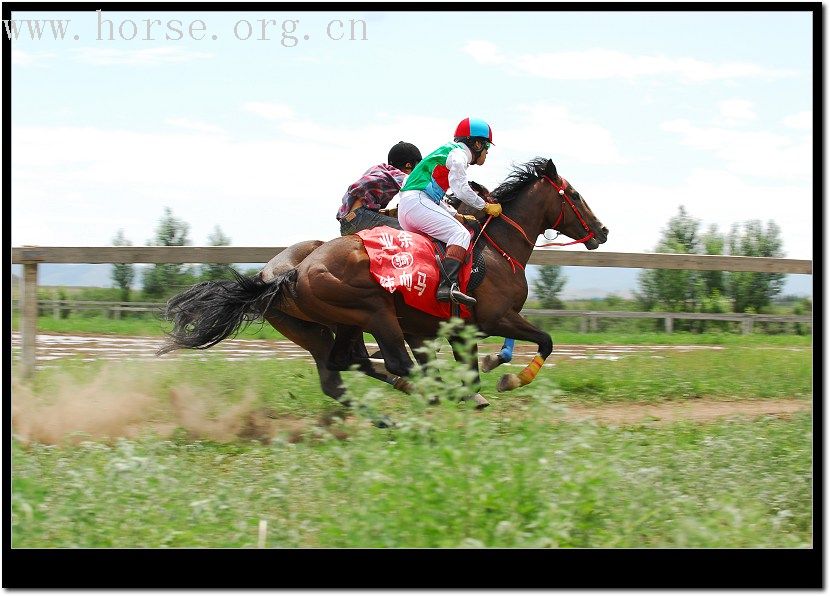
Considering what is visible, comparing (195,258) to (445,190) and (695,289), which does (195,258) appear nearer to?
(445,190)

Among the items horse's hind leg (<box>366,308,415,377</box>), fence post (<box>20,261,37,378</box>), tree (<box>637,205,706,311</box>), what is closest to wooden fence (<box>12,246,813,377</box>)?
fence post (<box>20,261,37,378</box>)

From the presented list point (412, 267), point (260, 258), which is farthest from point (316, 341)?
point (260, 258)

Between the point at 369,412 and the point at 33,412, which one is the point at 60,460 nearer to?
the point at 33,412

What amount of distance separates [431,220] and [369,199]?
0.98m

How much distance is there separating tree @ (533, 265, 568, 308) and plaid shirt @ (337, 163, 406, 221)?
6.31 m

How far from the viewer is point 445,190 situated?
794 centimetres

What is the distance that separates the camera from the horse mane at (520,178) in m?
8.36

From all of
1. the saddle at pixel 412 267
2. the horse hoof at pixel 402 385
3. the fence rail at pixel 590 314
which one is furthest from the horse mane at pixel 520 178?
the fence rail at pixel 590 314

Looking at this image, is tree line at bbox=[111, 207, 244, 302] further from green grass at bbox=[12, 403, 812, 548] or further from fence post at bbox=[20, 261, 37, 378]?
→ green grass at bbox=[12, 403, 812, 548]

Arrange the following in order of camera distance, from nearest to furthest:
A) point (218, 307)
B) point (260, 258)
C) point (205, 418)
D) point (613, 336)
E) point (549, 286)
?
point (218, 307)
point (205, 418)
point (260, 258)
point (613, 336)
point (549, 286)

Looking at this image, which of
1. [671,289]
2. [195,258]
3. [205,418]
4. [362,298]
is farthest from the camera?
[671,289]

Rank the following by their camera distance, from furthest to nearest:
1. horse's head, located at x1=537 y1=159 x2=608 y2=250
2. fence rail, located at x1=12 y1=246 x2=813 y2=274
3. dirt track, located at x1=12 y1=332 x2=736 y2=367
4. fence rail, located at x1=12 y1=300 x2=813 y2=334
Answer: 1. fence rail, located at x1=12 y1=300 x2=813 y2=334
2. dirt track, located at x1=12 y1=332 x2=736 y2=367
3. fence rail, located at x1=12 y1=246 x2=813 y2=274
4. horse's head, located at x1=537 y1=159 x2=608 y2=250

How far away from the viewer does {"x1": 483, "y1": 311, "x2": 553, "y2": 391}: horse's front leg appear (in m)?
7.88

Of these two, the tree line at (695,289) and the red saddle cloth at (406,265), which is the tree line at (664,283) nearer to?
the tree line at (695,289)
